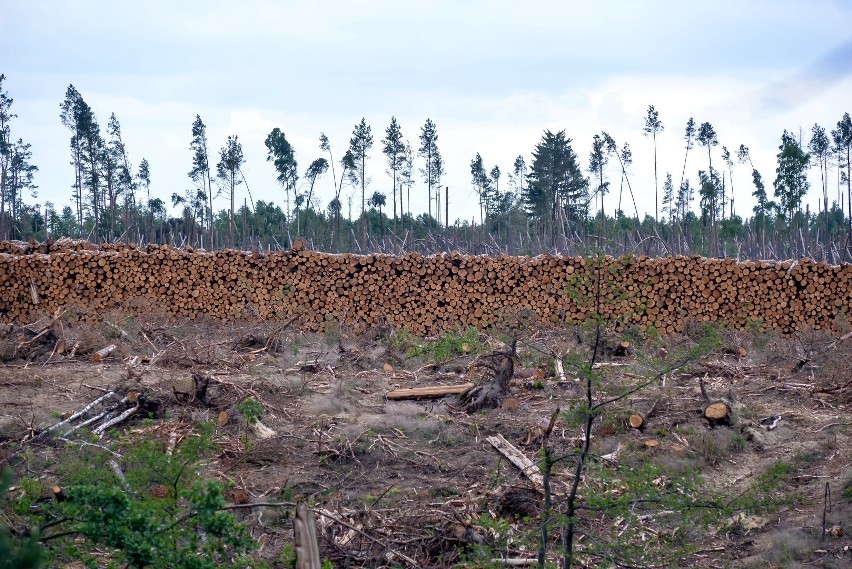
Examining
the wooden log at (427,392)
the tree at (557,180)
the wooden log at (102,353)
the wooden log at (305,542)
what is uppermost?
the tree at (557,180)

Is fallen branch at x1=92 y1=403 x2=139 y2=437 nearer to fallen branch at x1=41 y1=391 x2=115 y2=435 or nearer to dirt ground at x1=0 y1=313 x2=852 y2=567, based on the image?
dirt ground at x1=0 y1=313 x2=852 y2=567

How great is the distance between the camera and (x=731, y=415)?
7.46 metres

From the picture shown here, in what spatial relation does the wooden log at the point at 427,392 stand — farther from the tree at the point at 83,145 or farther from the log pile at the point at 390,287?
the tree at the point at 83,145

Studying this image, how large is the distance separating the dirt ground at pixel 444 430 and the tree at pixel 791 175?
78.0 feet

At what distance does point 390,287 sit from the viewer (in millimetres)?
13414

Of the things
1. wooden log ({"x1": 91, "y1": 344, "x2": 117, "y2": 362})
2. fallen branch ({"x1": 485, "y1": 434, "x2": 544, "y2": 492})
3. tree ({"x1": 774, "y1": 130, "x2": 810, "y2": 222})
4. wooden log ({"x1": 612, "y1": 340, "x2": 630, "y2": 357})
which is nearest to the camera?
fallen branch ({"x1": 485, "y1": 434, "x2": 544, "y2": 492})

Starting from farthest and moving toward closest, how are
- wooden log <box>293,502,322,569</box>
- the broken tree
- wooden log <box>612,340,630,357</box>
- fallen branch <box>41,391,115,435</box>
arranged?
wooden log <box>612,340,630,357</box>
the broken tree
fallen branch <box>41,391,115,435</box>
wooden log <box>293,502,322,569</box>

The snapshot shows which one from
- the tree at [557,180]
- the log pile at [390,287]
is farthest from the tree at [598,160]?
the log pile at [390,287]

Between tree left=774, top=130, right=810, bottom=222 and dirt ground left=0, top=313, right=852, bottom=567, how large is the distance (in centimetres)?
2378

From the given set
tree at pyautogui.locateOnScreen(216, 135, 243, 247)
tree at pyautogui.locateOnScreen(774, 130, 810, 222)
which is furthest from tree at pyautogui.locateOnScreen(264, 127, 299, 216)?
tree at pyautogui.locateOnScreen(774, 130, 810, 222)

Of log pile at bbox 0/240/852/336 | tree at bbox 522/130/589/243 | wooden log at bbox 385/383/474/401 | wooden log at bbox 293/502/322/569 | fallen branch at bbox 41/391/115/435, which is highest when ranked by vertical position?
tree at bbox 522/130/589/243

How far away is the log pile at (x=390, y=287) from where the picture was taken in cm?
1278

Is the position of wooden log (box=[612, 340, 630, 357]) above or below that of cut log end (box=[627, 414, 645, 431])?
above

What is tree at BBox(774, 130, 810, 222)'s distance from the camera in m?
33.0
